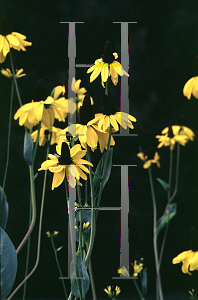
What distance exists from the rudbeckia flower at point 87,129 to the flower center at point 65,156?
0.02 meters

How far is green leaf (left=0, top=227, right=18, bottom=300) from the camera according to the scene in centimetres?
47

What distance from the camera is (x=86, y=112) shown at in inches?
15.9

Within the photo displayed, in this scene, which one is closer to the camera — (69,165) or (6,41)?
(69,165)

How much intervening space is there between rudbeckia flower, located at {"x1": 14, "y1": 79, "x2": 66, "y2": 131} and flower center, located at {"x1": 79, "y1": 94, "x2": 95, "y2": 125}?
0.08 metres

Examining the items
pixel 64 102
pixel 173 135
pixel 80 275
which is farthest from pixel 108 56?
pixel 80 275

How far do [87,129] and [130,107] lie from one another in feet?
0.61

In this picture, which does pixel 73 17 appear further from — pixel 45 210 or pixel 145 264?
pixel 145 264

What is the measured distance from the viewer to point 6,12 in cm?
56

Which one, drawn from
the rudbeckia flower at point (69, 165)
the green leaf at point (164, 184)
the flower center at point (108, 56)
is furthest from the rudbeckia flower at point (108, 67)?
the green leaf at point (164, 184)

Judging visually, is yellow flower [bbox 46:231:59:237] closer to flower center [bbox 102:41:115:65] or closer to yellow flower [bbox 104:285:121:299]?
yellow flower [bbox 104:285:121:299]

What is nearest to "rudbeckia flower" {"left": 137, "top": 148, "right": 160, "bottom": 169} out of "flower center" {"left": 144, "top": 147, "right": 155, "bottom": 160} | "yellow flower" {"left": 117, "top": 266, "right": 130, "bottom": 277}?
"flower center" {"left": 144, "top": 147, "right": 155, "bottom": 160}

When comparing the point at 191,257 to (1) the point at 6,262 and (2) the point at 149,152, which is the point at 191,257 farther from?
A: (1) the point at 6,262

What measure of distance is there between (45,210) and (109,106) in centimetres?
28

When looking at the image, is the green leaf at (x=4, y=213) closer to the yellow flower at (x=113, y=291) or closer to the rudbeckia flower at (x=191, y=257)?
the yellow flower at (x=113, y=291)
